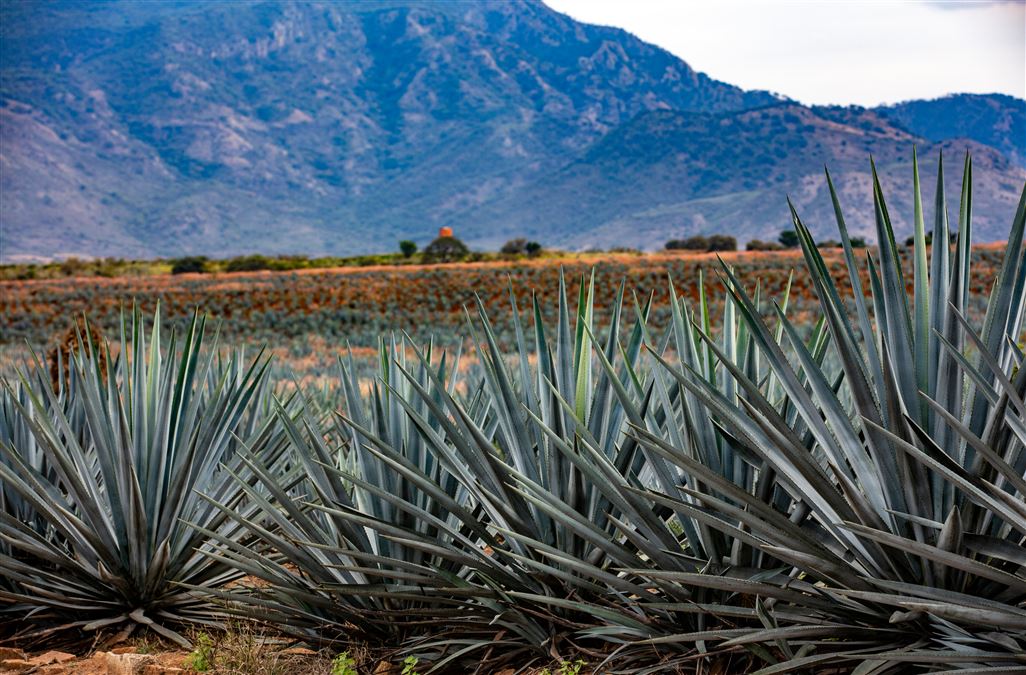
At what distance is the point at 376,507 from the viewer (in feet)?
10.7

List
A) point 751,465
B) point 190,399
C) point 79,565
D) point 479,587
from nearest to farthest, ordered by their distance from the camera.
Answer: point 751,465, point 479,587, point 79,565, point 190,399

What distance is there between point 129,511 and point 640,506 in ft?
6.45

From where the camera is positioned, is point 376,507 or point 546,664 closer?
point 546,664

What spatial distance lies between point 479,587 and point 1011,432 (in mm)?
1435

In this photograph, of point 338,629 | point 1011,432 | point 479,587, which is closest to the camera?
point 1011,432

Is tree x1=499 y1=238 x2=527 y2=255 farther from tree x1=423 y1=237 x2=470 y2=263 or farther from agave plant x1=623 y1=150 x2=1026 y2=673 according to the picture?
agave plant x1=623 y1=150 x2=1026 y2=673

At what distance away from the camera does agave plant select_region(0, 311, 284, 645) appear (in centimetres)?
360

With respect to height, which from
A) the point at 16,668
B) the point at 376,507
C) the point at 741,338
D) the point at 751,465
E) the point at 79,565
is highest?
the point at 741,338

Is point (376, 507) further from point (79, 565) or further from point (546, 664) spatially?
point (79, 565)

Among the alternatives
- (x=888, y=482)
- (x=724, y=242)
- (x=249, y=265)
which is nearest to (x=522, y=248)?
(x=724, y=242)

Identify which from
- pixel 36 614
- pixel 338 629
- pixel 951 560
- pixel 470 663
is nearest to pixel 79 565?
pixel 36 614

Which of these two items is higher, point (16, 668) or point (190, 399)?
point (190, 399)

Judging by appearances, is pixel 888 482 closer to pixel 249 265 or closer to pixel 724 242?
pixel 249 265

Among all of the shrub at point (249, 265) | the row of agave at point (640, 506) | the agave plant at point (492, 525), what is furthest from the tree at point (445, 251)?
the agave plant at point (492, 525)
